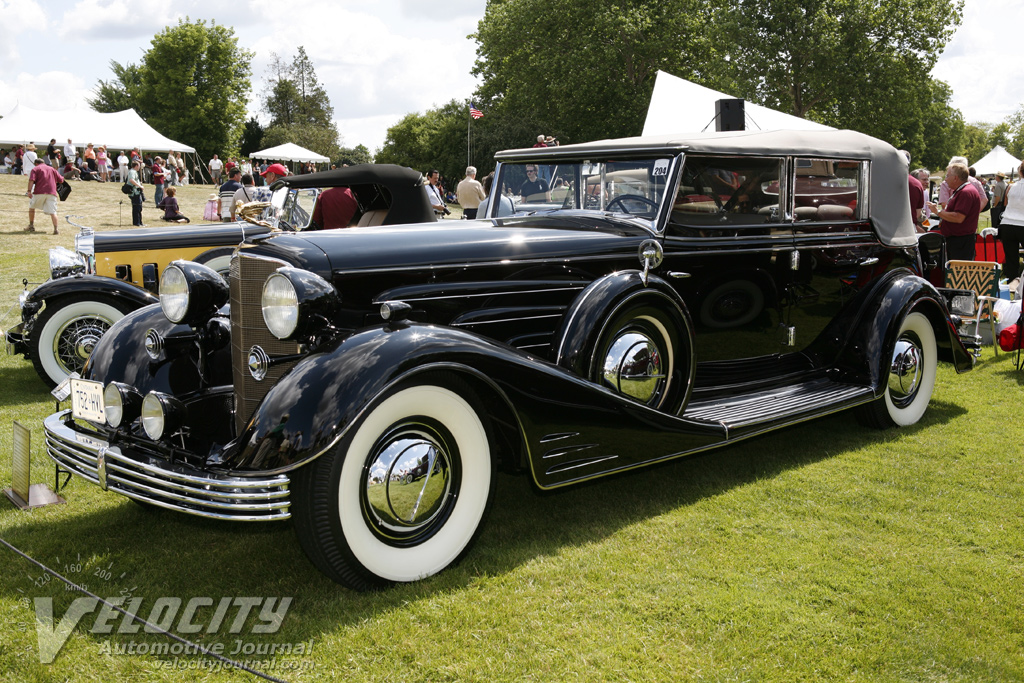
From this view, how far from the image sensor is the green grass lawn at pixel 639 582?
268 cm

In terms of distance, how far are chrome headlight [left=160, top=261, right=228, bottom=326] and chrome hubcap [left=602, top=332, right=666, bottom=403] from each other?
6.39 feet

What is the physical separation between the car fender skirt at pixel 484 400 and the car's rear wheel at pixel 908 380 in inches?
77.5

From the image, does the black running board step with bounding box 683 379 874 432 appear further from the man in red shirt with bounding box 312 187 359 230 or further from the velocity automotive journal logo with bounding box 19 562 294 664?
the man in red shirt with bounding box 312 187 359 230

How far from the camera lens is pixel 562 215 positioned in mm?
4684

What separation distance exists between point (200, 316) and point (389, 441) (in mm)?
1403

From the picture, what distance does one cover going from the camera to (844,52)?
97.4ft

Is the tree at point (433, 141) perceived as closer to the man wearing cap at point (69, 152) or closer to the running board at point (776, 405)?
the man wearing cap at point (69, 152)

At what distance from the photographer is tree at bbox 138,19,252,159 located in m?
50.9

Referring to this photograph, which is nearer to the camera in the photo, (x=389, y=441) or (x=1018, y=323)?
(x=389, y=441)

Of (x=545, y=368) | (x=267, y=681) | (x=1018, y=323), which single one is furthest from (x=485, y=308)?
(x=1018, y=323)

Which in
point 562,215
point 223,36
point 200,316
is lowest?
point 200,316

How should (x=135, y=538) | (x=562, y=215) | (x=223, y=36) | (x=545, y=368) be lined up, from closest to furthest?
(x=545, y=368), (x=135, y=538), (x=562, y=215), (x=223, y=36)

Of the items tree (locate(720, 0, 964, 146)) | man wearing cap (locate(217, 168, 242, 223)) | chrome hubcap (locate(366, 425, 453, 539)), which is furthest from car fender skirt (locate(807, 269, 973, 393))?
tree (locate(720, 0, 964, 146))

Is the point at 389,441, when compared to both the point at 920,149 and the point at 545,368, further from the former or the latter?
the point at 920,149
